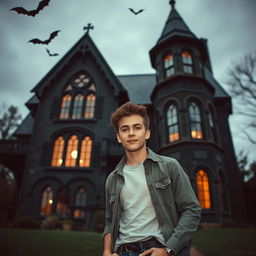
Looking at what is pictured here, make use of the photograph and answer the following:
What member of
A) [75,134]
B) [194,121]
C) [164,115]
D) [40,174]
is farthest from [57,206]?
[194,121]

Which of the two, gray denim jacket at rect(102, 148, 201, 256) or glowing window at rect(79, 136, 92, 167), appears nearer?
gray denim jacket at rect(102, 148, 201, 256)

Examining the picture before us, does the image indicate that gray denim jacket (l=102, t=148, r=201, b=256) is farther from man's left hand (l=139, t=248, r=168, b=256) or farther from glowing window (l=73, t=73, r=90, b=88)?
glowing window (l=73, t=73, r=90, b=88)

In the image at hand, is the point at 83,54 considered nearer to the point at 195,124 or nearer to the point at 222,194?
the point at 195,124

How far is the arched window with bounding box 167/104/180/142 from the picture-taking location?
15398 millimetres

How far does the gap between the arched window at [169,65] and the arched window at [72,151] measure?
9077mm

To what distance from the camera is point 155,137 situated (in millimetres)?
17422

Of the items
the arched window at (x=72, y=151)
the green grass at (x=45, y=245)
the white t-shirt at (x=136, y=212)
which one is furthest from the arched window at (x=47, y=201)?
the white t-shirt at (x=136, y=212)

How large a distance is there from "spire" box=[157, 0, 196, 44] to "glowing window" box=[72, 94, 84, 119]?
846cm

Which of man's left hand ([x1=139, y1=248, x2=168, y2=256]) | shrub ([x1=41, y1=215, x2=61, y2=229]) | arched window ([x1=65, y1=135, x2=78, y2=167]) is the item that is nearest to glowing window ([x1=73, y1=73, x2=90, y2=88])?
arched window ([x1=65, y1=135, x2=78, y2=167])

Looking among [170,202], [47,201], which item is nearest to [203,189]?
[47,201]

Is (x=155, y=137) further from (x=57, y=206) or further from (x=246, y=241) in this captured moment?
(x=246, y=241)

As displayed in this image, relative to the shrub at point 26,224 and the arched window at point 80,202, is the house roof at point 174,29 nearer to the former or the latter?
the arched window at point 80,202

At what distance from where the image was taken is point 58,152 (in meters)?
16.0

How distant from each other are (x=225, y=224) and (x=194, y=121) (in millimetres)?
6838
